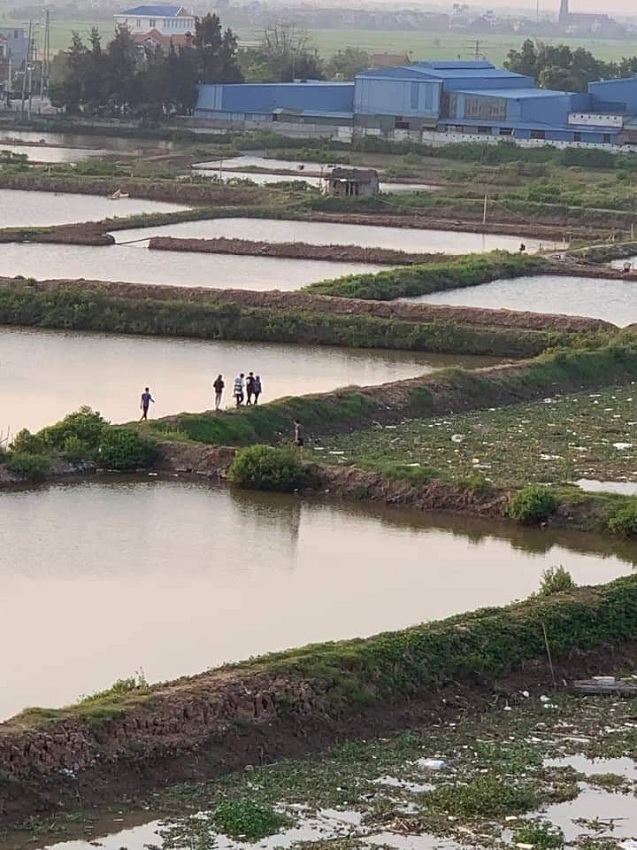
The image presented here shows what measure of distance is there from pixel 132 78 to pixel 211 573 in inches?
1824

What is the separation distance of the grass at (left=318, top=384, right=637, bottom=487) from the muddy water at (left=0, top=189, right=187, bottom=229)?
16191 mm

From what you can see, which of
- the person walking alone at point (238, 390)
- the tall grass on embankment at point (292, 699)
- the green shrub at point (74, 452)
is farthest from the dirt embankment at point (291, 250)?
the tall grass on embankment at point (292, 699)

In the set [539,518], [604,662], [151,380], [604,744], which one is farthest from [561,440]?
[604,744]

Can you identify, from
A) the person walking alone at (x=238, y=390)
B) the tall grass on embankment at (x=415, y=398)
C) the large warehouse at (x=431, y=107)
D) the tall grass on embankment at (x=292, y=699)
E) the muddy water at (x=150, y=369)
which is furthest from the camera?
the large warehouse at (x=431, y=107)

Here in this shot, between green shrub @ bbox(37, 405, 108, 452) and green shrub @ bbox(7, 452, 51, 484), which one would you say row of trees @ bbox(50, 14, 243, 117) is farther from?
green shrub @ bbox(7, 452, 51, 484)

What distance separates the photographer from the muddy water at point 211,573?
11.4 metres

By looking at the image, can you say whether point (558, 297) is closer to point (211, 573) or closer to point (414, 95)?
point (211, 573)

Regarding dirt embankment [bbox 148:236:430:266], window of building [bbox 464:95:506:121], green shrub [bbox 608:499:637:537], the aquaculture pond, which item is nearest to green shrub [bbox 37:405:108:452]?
green shrub [bbox 608:499:637:537]

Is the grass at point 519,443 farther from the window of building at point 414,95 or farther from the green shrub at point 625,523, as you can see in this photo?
the window of building at point 414,95

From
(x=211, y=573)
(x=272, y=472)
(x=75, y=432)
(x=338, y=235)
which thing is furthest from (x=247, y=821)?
(x=338, y=235)

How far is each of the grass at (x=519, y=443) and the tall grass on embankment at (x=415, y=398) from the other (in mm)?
264

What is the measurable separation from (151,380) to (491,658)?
29.7 ft

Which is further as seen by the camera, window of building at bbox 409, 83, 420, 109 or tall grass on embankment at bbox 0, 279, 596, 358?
window of building at bbox 409, 83, 420, 109

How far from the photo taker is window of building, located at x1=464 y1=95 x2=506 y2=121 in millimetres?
55375
